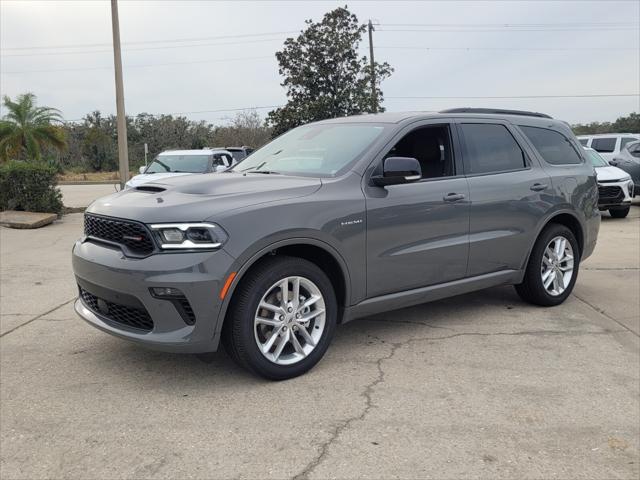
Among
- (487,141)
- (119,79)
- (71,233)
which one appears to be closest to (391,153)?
(487,141)

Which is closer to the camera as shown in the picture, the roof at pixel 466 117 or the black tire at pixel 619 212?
the roof at pixel 466 117

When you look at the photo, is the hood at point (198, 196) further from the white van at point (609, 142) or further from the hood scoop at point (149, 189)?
the white van at point (609, 142)

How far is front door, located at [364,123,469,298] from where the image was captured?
423 centimetres

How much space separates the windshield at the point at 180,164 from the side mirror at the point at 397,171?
9906 millimetres

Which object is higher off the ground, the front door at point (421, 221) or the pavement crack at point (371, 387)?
the front door at point (421, 221)

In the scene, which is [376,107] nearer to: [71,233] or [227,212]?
[71,233]

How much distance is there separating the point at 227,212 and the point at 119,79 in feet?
45.1

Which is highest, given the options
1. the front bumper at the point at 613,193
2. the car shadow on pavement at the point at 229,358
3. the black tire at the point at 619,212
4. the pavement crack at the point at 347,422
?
the front bumper at the point at 613,193

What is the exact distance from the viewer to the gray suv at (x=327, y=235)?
348 cm

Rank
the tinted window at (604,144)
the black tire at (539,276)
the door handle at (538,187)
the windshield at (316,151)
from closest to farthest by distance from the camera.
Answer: the windshield at (316,151) < the door handle at (538,187) < the black tire at (539,276) < the tinted window at (604,144)

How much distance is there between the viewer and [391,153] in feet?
15.1

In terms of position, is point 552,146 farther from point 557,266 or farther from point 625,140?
point 625,140

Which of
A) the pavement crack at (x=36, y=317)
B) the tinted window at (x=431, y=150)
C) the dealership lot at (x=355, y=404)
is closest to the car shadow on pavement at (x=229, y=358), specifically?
the dealership lot at (x=355, y=404)

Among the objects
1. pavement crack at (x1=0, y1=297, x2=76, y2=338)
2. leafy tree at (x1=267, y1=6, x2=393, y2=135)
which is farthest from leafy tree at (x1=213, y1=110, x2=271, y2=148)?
pavement crack at (x1=0, y1=297, x2=76, y2=338)
